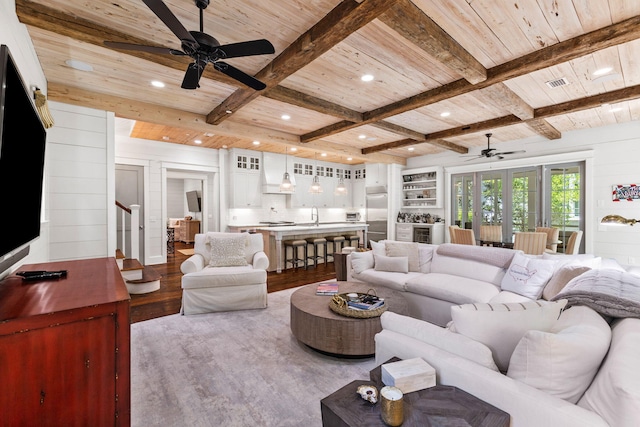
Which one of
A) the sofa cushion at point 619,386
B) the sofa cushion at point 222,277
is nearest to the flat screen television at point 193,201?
the sofa cushion at point 222,277

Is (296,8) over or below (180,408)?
over

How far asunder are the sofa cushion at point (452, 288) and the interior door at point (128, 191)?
590cm

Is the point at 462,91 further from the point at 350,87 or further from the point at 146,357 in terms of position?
the point at 146,357

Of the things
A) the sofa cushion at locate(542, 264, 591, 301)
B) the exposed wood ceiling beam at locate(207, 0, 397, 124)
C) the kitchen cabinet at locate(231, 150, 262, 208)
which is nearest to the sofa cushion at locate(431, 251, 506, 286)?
the sofa cushion at locate(542, 264, 591, 301)

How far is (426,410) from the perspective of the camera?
1140mm

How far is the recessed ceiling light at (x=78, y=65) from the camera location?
9.95 feet

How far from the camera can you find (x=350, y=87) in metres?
3.71

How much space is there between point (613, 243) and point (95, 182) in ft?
26.9

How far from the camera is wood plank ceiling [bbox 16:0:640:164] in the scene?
7.42 ft

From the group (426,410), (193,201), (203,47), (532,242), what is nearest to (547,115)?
(532,242)

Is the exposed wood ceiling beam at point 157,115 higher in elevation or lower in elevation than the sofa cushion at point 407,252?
higher

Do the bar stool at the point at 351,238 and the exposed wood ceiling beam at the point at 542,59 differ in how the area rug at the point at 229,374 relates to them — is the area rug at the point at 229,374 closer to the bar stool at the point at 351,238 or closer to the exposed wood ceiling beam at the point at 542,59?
the exposed wood ceiling beam at the point at 542,59

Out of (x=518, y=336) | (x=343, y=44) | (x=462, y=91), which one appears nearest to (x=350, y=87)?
(x=343, y=44)

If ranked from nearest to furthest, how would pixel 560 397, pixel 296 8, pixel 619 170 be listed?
pixel 560 397 < pixel 296 8 < pixel 619 170
